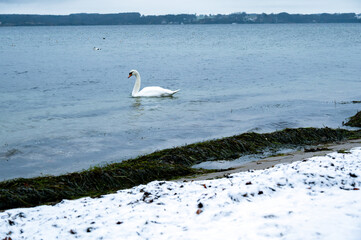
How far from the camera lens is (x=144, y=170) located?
8047 millimetres

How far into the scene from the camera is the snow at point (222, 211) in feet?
15.7

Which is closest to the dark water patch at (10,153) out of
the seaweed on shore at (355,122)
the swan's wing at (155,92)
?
the swan's wing at (155,92)

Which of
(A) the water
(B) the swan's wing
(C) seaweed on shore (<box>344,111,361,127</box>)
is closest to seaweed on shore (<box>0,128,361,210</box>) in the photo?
(C) seaweed on shore (<box>344,111,361,127</box>)

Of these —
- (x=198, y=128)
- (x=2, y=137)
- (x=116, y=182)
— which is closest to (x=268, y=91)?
(x=198, y=128)

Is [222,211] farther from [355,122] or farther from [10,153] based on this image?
[355,122]

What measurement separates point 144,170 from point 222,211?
2.96m

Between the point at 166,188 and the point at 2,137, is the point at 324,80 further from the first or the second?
the point at 166,188

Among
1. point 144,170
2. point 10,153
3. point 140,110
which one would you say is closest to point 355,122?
point 144,170

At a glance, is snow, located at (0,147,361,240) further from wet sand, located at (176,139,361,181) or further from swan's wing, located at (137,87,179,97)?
swan's wing, located at (137,87,179,97)

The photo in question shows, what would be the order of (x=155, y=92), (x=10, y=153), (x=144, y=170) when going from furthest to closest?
(x=155, y=92), (x=10, y=153), (x=144, y=170)

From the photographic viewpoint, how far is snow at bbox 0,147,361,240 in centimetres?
479

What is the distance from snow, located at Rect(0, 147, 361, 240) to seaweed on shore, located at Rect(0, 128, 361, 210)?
101 cm

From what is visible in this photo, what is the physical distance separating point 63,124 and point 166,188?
8663mm

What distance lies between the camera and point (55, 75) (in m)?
28.5
